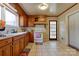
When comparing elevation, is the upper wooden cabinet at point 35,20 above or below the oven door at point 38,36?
above

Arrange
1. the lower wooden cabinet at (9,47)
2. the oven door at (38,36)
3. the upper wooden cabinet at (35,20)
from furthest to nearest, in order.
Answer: the upper wooden cabinet at (35,20), the oven door at (38,36), the lower wooden cabinet at (9,47)

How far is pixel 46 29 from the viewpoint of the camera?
36.3 feet

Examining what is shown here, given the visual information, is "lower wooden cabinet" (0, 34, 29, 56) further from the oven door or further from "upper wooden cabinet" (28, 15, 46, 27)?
"upper wooden cabinet" (28, 15, 46, 27)

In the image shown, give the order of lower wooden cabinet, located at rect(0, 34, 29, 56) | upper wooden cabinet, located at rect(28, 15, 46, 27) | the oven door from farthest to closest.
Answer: upper wooden cabinet, located at rect(28, 15, 46, 27), the oven door, lower wooden cabinet, located at rect(0, 34, 29, 56)

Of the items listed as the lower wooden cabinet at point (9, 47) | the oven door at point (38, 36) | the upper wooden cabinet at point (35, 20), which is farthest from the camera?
the upper wooden cabinet at point (35, 20)

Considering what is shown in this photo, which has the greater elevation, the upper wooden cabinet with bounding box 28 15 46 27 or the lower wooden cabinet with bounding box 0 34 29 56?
the upper wooden cabinet with bounding box 28 15 46 27

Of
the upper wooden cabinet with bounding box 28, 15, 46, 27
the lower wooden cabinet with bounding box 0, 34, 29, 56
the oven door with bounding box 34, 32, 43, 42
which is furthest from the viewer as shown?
the upper wooden cabinet with bounding box 28, 15, 46, 27

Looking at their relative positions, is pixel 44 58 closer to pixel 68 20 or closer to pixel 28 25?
pixel 68 20

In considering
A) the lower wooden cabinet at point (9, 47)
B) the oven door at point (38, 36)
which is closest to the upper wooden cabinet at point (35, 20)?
the oven door at point (38, 36)

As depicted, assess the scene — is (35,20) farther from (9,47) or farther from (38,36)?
(9,47)

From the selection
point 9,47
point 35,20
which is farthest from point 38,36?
point 9,47

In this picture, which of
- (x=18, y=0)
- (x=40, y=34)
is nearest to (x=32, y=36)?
(x=40, y=34)

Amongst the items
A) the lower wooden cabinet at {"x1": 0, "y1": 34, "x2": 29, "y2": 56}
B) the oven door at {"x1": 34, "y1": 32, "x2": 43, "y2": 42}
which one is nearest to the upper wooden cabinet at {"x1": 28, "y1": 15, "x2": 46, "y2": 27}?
the oven door at {"x1": 34, "y1": 32, "x2": 43, "y2": 42}

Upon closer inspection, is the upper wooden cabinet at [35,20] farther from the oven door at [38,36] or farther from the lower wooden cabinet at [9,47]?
the lower wooden cabinet at [9,47]
